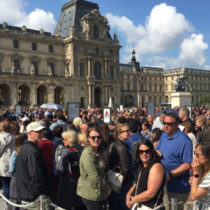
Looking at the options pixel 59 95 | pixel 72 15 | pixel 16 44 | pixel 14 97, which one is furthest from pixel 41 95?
pixel 72 15

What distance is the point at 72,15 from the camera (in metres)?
49.2

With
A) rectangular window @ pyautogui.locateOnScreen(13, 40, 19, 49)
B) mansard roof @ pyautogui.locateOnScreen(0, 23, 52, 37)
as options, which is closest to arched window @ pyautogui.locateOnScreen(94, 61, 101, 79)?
mansard roof @ pyautogui.locateOnScreen(0, 23, 52, 37)

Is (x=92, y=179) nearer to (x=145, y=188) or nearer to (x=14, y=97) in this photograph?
(x=145, y=188)

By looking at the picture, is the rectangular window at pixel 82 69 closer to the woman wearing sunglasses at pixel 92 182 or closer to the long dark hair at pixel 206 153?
the woman wearing sunglasses at pixel 92 182

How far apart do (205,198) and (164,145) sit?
153cm

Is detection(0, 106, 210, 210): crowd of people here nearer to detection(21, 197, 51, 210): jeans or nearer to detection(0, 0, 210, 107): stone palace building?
detection(21, 197, 51, 210): jeans

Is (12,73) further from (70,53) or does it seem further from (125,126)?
(125,126)

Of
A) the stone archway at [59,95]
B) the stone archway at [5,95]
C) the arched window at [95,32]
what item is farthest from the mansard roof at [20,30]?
the stone archway at [59,95]

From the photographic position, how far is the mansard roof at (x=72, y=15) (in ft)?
158

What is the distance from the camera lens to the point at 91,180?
4.13 metres

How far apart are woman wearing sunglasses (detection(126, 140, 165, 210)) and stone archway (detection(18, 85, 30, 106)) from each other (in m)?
39.1

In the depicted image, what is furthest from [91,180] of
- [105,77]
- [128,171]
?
[105,77]

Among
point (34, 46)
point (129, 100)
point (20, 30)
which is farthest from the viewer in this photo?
point (129, 100)

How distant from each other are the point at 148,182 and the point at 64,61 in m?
45.0
